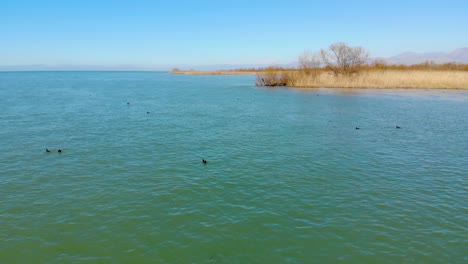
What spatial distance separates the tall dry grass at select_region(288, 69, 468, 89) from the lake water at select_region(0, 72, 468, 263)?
31208 millimetres

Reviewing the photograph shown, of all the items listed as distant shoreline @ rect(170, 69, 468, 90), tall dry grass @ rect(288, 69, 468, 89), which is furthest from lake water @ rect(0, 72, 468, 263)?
distant shoreline @ rect(170, 69, 468, 90)

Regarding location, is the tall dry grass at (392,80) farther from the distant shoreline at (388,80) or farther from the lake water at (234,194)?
the lake water at (234,194)

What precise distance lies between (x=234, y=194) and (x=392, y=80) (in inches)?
1983

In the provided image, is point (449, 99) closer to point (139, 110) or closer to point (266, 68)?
point (266, 68)

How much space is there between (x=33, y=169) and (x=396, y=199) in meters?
15.4

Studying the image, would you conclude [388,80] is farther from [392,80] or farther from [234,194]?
[234,194]

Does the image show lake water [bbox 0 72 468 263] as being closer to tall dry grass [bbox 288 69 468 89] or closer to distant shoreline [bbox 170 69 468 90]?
tall dry grass [bbox 288 69 468 89]

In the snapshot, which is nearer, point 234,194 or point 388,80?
point 234,194

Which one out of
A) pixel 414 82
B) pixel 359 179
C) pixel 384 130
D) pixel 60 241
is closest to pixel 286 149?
pixel 359 179

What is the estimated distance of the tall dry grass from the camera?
51.3m

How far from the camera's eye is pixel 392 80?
53125 millimetres

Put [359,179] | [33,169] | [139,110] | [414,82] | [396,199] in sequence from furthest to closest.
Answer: [414,82] → [139,110] → [33,169] → [359,179] → [396,199]

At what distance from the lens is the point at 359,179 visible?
43.5ft

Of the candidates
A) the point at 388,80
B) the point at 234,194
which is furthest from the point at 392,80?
the point at 234,194
